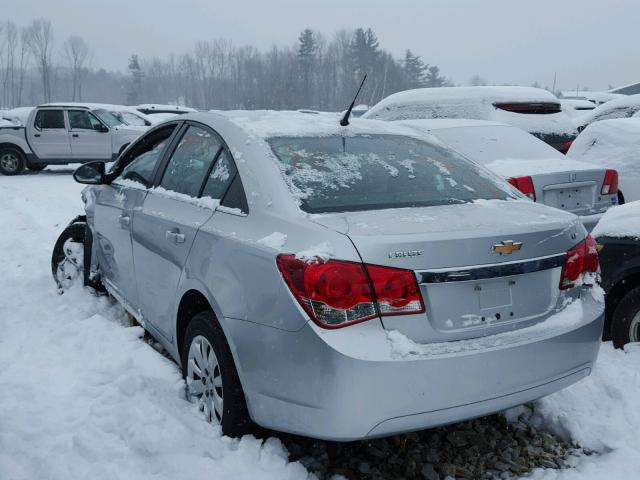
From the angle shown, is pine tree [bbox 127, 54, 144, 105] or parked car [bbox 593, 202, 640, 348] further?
pine tree [bbox 127, 54, 144, 105]

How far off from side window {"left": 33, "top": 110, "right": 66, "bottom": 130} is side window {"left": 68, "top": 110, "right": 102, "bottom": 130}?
0.25 m

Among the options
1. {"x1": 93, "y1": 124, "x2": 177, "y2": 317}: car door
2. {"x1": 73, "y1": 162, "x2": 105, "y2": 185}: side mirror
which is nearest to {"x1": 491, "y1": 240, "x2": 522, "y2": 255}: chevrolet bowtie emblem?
{"x1": 93, "y1": 124, "x2": 177, "y2": 317}: car door

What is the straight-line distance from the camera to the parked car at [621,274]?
11.7ft

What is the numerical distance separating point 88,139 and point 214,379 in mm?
14337

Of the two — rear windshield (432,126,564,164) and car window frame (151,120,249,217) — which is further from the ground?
rear windshield (432,126,564,164)

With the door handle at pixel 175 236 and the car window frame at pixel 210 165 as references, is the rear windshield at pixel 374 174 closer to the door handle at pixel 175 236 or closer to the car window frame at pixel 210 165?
the car window frame at pixel 210 165

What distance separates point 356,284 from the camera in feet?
7.01

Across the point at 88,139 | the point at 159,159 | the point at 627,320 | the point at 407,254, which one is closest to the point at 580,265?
the point at 407,254

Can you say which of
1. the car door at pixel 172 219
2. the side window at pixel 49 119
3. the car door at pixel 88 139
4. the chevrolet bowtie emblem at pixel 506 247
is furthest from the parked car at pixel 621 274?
the side window at pixel 49 119

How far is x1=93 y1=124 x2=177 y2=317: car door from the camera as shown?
150 inches

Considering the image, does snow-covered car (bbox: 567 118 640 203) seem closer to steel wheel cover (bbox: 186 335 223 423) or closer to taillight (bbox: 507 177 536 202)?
taillight (bbox: 507 177 536 202)

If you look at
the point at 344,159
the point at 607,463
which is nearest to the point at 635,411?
the point at 607,463

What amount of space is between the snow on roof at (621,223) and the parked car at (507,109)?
16.7 feet

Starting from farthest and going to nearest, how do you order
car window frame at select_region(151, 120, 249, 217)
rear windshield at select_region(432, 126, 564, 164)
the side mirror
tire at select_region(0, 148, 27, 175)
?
tire at select_region(0, 148, 27, 175) < rear windshield at select_region(432, 126, 564, 164) < the side mirror < car window frame at select_region(151, 120, 249, 217)
